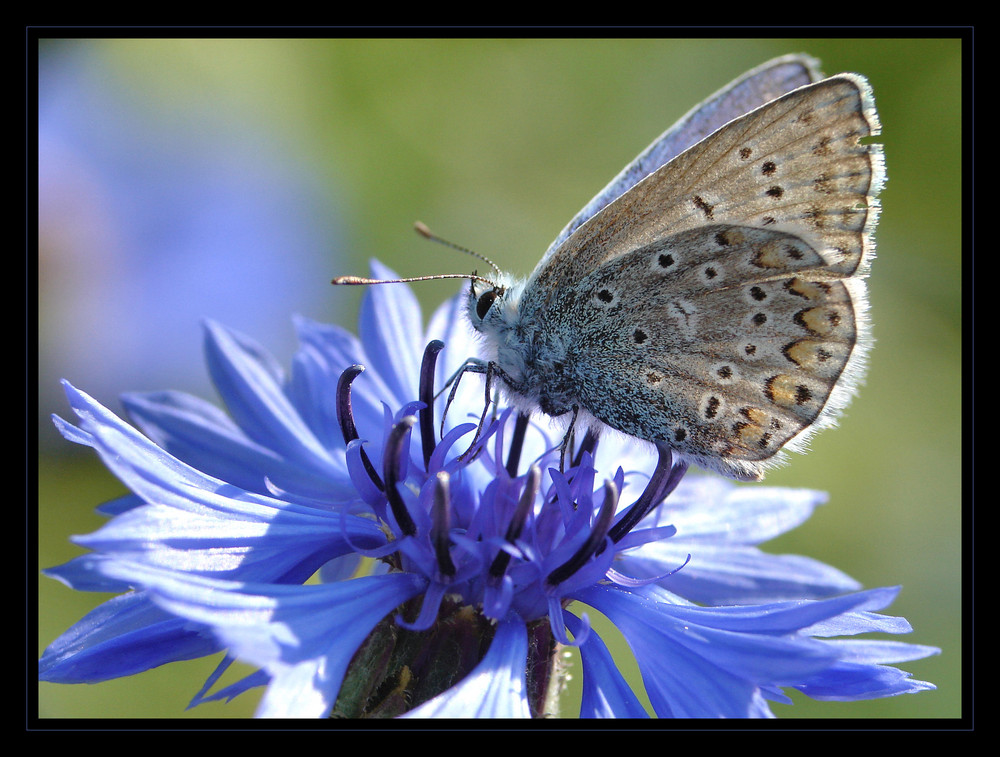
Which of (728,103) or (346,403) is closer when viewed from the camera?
(346,403)

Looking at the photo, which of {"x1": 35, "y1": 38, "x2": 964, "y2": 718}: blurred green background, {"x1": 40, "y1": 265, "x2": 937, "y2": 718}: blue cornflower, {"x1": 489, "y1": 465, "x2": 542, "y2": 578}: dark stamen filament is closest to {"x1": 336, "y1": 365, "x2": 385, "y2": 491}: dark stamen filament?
{"x1": 40, "y1": 265, "x2": 937, "y2": 718}: blue cornflower

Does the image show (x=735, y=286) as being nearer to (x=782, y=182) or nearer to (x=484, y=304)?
(x=782, y=182)

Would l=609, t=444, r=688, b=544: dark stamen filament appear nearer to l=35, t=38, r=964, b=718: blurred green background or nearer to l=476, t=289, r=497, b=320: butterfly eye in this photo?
l=476, t=289, r=497, b=320: butterfly eye

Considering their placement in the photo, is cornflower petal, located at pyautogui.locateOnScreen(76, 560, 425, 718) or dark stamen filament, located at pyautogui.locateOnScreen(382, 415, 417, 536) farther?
dark stamen filament, located at pyautogui.locateOnScreen(382, 415, 417, 536)

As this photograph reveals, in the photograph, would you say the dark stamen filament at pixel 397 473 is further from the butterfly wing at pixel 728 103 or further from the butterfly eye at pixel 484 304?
the butterfly wing at pixel 728 103

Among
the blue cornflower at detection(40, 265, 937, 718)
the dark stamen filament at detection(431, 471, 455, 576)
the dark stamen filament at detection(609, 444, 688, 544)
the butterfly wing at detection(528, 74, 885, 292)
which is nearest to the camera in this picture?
the blue cornflower at detection(40, 265, 937, 718)

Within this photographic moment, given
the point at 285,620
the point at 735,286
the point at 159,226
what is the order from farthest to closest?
the point at 159,226
the point at 735,286
the point at 285,620

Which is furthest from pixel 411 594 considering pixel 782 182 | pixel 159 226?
pixel 159 226
